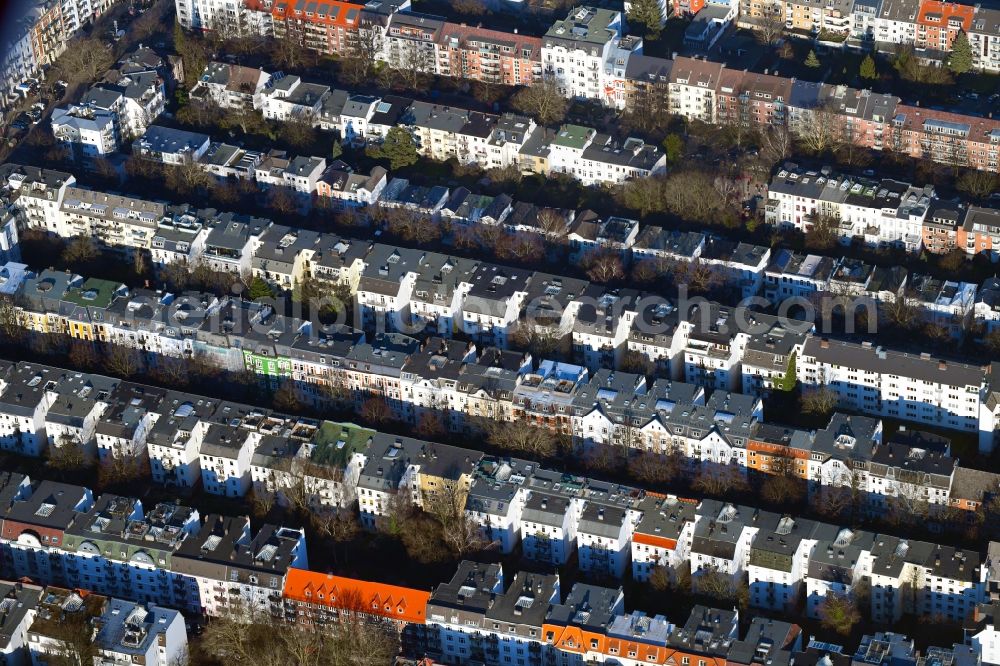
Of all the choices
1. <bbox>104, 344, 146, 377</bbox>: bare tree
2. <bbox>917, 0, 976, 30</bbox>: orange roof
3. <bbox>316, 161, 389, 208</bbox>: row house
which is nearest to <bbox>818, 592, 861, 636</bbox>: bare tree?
<bbox>104, 344, 146, 377</bbox>: bare tree

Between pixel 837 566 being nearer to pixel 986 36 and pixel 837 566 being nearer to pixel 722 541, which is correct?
pixel 722 541

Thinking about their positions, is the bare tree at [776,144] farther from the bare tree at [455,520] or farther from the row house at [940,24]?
the bare tree at [455,520]

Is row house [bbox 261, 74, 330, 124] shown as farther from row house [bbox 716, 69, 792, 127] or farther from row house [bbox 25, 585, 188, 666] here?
row house [bbox 25, 585, 188, 666]

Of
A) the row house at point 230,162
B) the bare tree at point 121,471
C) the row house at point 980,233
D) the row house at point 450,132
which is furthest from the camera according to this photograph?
the row house at point 450,132

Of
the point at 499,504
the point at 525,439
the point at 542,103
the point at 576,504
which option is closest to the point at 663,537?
the point at 576,504

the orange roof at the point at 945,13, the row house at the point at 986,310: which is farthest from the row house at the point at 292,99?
the row house at the point at 986,310
